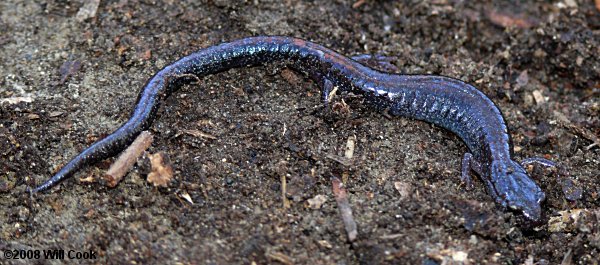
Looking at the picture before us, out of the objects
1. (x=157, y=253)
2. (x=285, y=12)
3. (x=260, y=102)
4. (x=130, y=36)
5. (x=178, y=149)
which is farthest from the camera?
(x=285, y=12)

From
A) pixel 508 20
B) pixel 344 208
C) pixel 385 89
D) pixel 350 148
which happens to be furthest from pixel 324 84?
pixel 508 20

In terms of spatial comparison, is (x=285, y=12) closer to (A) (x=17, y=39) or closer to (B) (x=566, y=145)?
(A) (x=17, y=39)

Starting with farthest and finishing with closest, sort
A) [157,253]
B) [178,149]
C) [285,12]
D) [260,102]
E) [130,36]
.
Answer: [285,12] → [130,36] → [260,102] → [178,149] → [157,253]

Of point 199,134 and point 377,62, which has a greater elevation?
point 377,62

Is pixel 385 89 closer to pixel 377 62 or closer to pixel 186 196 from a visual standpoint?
pixel 377 62

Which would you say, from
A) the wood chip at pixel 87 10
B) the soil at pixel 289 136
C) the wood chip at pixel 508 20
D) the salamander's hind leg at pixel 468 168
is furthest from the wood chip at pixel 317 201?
the wood chip at pixel 508 20

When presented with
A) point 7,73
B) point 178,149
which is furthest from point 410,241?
point 7,73
